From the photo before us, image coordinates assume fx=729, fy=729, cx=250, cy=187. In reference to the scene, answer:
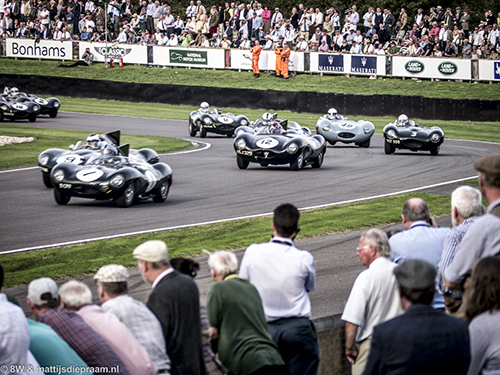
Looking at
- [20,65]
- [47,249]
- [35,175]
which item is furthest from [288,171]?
[20,65]

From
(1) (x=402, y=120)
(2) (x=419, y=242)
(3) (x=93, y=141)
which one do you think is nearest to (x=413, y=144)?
(1) (x=402, y=120)

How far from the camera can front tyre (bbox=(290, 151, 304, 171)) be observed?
19.3 meters

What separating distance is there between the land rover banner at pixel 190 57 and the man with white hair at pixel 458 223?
36109 mm

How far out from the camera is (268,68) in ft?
130

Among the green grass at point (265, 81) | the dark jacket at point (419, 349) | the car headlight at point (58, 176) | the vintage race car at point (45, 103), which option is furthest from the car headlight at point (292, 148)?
the green grass at point (265, 81)

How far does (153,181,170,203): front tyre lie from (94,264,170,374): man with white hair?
10.6 m

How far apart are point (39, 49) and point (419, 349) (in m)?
44.4

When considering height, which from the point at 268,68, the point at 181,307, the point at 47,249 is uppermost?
the point at 268,68

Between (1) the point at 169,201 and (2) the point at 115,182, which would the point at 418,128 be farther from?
(2) the point at 115,182

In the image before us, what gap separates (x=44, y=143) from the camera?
24.2m

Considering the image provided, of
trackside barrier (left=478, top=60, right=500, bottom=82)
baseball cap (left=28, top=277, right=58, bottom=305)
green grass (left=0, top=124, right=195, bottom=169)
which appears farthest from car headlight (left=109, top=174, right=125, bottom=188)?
trackside barrier (left=478, top=60, right=500, bottom=82)

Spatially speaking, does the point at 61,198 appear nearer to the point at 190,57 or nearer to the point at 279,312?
the point at 279,312

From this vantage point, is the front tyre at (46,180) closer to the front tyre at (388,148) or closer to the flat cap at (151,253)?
the front tyre at (388,148)

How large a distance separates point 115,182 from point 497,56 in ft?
79.1
